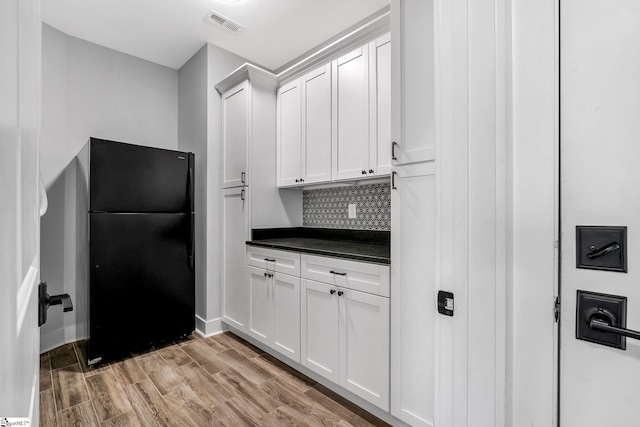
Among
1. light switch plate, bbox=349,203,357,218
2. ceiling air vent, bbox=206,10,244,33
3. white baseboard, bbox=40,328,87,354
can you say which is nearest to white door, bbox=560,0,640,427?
light switch plate, bbox=349,203,357,218

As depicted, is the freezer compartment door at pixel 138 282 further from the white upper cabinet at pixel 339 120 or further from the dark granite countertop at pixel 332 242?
the white upper cabinet at pixel 339 120

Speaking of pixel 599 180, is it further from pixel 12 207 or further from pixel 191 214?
pixel 191 214

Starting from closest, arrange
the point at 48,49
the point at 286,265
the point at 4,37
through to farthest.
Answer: the point at 4,37
the point at 286,265
the point at 48,49

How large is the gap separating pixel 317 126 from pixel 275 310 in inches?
61.4

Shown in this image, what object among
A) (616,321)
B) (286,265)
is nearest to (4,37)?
(616,321)

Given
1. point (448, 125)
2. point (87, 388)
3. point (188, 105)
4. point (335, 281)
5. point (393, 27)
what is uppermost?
point (188, 105)

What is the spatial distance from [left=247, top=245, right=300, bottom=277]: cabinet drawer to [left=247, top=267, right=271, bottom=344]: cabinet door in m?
0.07

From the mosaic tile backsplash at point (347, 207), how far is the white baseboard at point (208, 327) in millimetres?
1325

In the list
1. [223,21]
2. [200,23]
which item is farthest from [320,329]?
[200,23]

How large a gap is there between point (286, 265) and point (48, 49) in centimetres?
286

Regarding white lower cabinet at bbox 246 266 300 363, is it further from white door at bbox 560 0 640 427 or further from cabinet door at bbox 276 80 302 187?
white door at bbox 560 0 640 427

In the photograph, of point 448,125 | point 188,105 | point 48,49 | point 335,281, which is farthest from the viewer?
point 188,105

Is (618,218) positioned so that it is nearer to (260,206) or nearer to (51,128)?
(260,206)

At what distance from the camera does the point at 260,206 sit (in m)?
2.68
